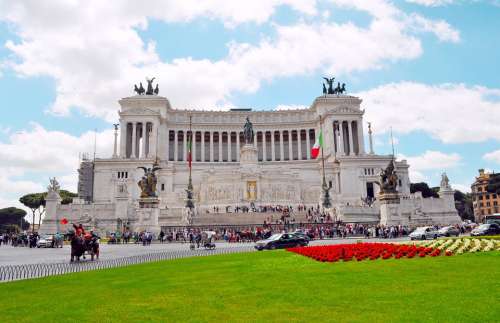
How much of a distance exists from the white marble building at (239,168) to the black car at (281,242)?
56.3 ft

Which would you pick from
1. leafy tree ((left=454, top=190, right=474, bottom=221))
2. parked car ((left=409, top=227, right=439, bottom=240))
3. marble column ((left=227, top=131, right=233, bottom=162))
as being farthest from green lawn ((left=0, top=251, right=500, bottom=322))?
leafy tree ((left=454, top=190, right=474, bottom=221))

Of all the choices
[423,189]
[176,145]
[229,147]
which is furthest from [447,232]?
[423,189]

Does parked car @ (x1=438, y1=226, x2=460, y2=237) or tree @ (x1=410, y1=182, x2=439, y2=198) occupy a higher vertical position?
tree @ (x1=410, y1=182, x2=439, y2=198)

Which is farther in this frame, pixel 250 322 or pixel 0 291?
pixel 0 291

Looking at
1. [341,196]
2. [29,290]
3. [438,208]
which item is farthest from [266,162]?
[29,290]

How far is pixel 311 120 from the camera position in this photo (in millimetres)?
108375

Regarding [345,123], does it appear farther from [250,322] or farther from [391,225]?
[250,322]

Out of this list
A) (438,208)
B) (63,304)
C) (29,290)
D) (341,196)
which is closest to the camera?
(63,304)

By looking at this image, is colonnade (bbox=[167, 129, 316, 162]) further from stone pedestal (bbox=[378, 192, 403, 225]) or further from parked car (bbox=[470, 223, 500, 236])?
parked car (bbox=[470, 223, 500, 236])

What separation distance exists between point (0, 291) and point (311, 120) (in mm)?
98986

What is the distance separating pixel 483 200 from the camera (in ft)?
364

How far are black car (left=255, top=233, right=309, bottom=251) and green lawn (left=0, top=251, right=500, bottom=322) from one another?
472 inches

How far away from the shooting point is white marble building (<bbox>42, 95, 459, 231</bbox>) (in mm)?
54719

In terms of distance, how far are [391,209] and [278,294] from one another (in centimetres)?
3588
